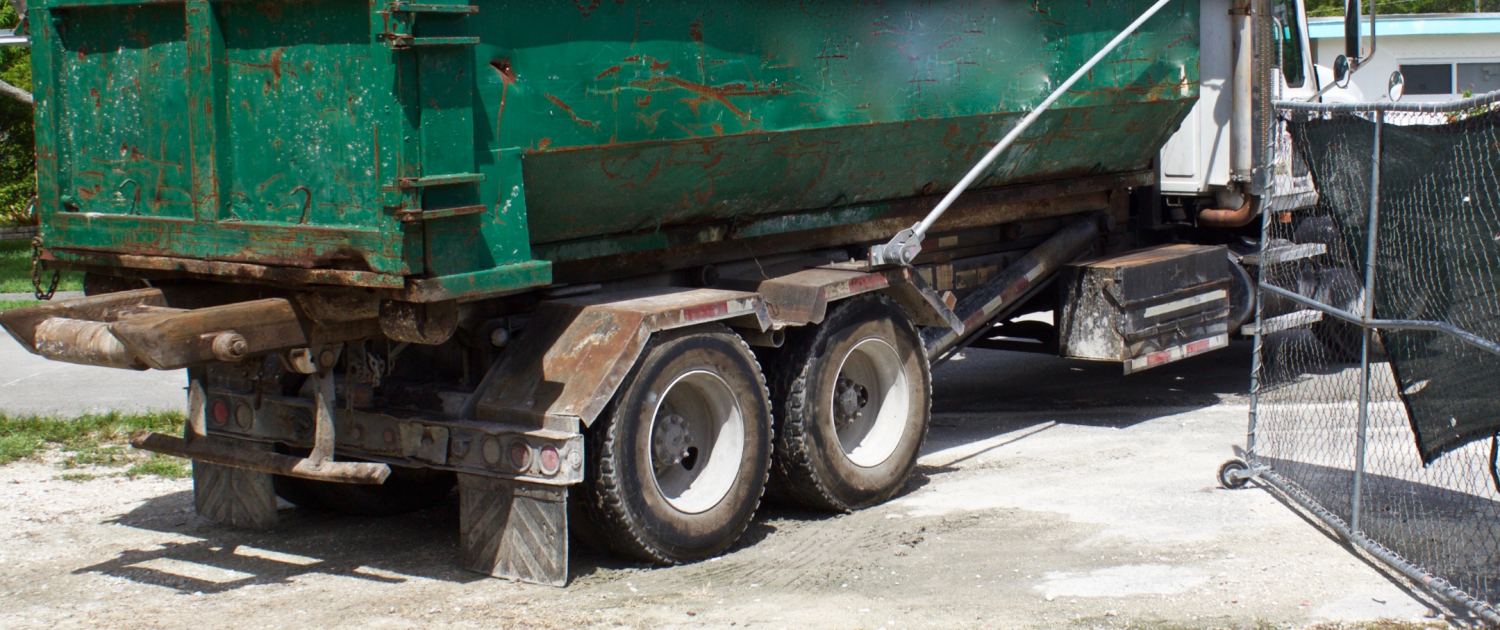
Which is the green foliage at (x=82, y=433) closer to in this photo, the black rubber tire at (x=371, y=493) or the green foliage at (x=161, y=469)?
the green foliage at (x=161, y=469)

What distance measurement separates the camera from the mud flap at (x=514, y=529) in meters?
5.30

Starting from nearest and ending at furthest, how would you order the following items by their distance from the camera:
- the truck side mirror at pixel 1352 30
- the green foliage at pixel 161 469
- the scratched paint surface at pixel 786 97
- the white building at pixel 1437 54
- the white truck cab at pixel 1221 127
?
the scratched paint surface at pixel 786 97
the green foliage at pixel 161 469
the truck side mirror at pixel 1352 30
the white truck cab at pixel 1221 127
the white building at pixel 1437 54

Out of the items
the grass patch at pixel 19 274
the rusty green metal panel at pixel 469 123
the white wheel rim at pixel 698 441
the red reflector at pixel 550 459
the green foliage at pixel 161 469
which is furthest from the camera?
the grass patch at pixel 19 274

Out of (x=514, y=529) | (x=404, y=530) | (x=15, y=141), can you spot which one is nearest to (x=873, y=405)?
(x=514, y=529)

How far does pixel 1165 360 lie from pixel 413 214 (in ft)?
17.0

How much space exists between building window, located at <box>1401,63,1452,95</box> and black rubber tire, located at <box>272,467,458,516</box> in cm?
2732

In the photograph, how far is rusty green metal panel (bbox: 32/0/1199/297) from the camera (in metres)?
4.83

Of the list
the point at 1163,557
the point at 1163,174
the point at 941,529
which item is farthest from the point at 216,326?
the point at 1163,174

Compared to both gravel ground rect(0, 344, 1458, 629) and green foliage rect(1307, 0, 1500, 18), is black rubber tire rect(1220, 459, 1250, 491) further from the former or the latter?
green foliage rect(1307, 0, 1500, 18)

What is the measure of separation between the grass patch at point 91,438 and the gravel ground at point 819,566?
8.9 inches

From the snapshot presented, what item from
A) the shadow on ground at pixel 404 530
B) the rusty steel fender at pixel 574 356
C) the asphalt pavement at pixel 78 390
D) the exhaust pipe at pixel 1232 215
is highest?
the exhaust pipe at pixel 1232 215

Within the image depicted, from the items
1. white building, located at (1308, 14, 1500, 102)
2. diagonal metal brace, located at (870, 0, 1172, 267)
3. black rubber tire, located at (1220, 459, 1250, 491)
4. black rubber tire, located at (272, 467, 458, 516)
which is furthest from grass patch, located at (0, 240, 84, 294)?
white building, located at (1308, 14, 1500, 102)

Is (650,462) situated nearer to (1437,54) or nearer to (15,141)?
(15,141)

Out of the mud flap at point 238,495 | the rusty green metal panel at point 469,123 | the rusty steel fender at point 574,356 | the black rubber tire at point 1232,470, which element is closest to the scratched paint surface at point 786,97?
the rusty green metal panel at point 469,123
